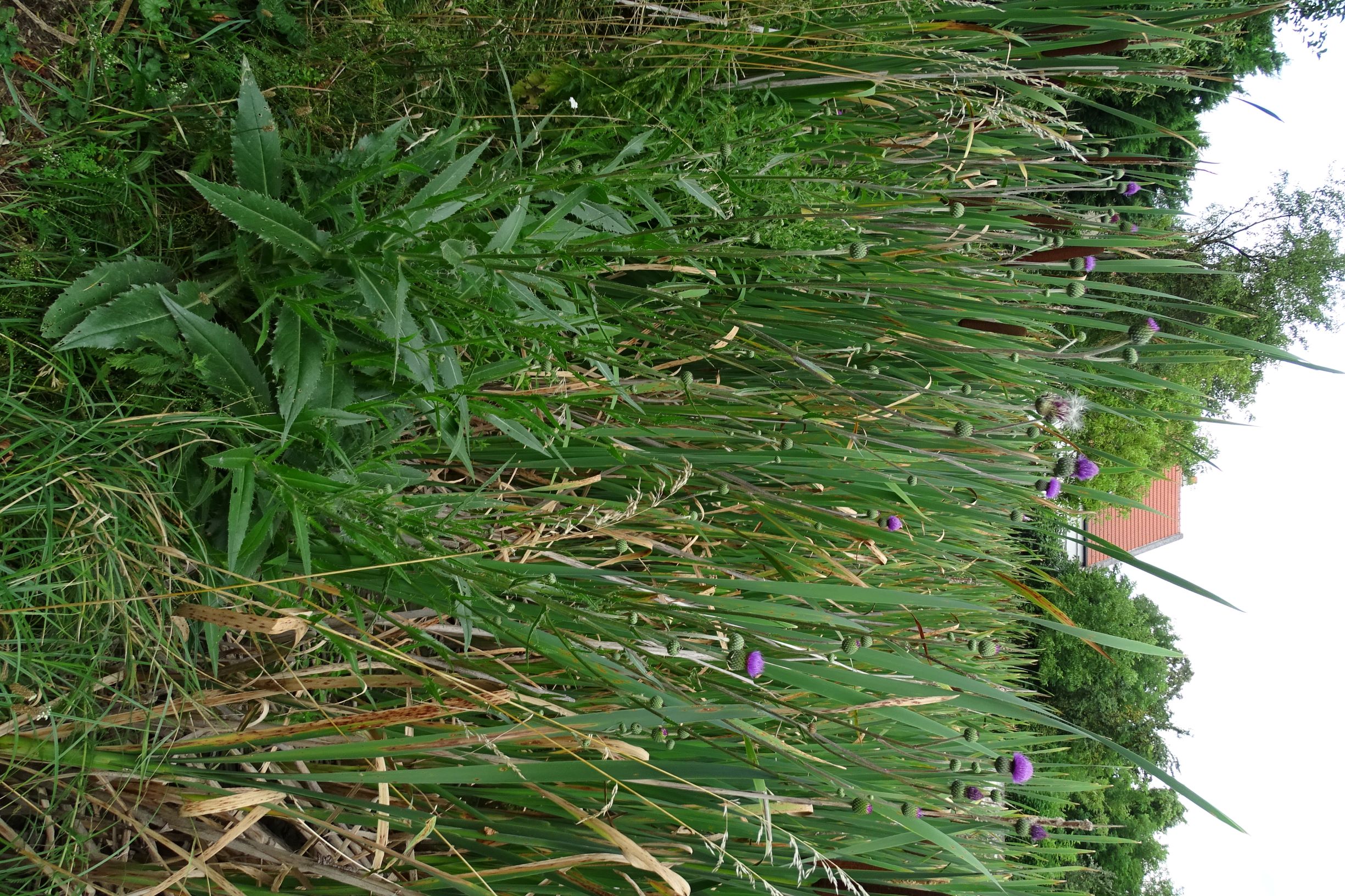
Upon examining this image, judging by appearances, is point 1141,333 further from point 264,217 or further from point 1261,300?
point 1261,300

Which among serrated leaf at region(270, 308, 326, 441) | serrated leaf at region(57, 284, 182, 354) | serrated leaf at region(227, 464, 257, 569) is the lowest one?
serrated leaf at region(227, 464, 257, 569)

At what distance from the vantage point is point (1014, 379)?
2.56 metres

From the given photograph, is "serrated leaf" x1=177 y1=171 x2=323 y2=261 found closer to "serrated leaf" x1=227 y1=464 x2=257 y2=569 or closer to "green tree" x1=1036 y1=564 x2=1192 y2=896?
"serrated leaf" x1=227 y1=464 x2=257 y2=569

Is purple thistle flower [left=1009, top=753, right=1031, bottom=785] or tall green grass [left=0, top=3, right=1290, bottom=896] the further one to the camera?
purple thistle flower [left=1009, top=753, right=1031, bottom=785]

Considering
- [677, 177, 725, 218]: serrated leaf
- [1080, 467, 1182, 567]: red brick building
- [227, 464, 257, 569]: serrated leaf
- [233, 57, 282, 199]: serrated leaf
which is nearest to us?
[227, 464, 257, 569]: serrated leaf

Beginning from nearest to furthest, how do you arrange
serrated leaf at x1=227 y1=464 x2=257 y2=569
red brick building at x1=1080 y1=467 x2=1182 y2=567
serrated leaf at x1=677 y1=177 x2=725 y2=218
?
serrated leaf at x1=227 y1=464 x2=257 y2=569 → serrated leaf at x1=677 y1=177 x2=725 y2=218 → red brick building at x1=1080 y1=467 x2=1182 y2=567

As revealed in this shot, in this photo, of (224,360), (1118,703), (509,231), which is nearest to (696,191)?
(509,231)

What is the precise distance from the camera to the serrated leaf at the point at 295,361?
5.43ft

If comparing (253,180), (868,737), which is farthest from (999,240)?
(253,180)

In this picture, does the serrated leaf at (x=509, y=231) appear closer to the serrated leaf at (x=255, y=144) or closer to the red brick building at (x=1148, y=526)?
the serrated leaf at (x=255, y=144)

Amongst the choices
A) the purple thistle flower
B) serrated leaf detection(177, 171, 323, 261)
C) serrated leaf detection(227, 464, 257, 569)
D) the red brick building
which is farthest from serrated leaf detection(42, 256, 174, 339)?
the red brick building

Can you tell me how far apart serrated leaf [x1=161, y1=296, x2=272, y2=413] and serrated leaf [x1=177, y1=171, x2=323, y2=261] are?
22 centimetres

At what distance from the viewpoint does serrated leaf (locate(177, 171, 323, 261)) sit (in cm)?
162

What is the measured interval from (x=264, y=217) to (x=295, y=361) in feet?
1.01
